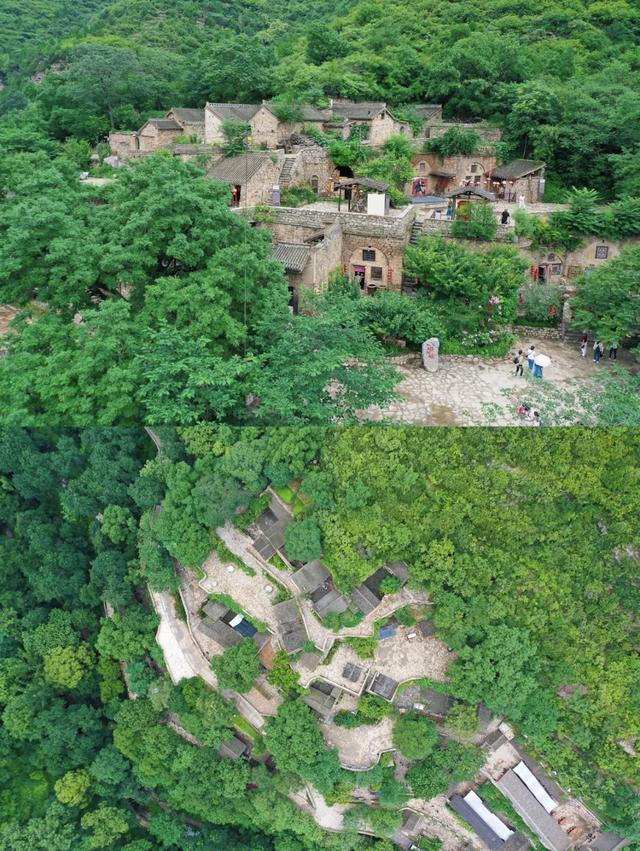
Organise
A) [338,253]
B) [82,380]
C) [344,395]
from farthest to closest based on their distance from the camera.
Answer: [338,253] < [344,395] < [82,380]

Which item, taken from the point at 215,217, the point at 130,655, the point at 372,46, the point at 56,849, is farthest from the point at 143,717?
the point at 372,46

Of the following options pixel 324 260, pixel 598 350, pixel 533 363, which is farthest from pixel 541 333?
pixel 324 260

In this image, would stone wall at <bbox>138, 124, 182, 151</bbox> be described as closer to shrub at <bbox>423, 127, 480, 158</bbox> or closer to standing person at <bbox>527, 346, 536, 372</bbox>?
shrub at <bbox>423, 127, 480, 158</bbox>

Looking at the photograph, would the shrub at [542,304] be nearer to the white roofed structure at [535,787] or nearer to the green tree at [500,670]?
the green tree at [500,670]

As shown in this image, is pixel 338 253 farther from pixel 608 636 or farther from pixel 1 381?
pixel 608 636

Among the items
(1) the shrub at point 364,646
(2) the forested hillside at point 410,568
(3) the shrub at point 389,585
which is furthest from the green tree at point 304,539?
(1) the shrub at point 364,646
